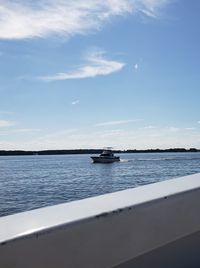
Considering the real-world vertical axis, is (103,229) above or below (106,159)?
below

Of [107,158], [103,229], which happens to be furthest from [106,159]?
[103,229]

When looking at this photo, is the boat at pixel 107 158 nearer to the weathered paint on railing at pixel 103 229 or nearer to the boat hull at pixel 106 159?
the boat hull at pixel 106 159

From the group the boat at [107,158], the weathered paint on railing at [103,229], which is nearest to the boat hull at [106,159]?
the boat at [107,158]

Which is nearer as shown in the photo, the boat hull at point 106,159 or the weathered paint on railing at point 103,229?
the weathered paint on railing at point 103,229

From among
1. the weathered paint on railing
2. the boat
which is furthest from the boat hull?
the weathered paint on railing

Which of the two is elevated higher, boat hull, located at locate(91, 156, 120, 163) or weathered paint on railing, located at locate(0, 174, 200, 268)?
boat hull, located at locate(91, 156, 120, 163)

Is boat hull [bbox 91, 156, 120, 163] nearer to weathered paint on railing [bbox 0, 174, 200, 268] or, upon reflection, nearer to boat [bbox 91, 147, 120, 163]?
boat [bbox 91, 147, 120, 163]

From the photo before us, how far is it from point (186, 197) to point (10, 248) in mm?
771

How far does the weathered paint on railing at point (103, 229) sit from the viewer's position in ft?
3.78

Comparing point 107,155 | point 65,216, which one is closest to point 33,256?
point 65,216

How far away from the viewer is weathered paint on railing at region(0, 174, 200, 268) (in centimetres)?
115

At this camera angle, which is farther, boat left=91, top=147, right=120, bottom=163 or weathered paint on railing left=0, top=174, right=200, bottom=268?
boat left=91, top=147, right=120, bottom=163

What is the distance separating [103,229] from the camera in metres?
1.30

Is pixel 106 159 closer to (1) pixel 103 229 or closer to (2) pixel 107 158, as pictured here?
(2) pixel 107 158
